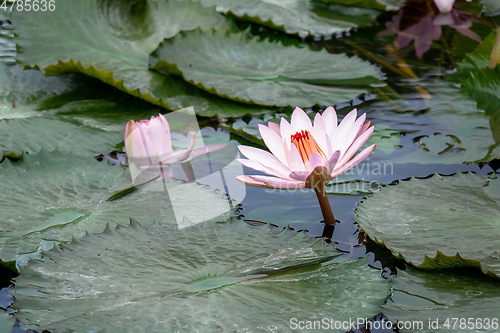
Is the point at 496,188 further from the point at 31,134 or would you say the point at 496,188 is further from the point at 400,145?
the point at 31,134

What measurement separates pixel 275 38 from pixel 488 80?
49.9 inches

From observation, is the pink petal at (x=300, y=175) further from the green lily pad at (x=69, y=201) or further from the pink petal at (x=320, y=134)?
the green lily pad at (x=69, y=201)

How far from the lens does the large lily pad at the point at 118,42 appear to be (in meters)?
2.31

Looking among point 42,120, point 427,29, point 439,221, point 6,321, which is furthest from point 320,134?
point 427,29

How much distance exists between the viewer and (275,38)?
309 cm

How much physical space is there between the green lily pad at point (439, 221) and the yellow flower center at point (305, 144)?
10.2 inches

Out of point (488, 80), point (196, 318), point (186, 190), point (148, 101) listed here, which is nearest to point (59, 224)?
point (186, 190)

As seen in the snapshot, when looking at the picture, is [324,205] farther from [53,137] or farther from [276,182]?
[53,137]

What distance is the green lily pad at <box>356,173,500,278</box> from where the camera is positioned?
1.32 m

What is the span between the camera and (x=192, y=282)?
127cm

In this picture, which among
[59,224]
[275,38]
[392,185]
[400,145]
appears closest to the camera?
[59,224]

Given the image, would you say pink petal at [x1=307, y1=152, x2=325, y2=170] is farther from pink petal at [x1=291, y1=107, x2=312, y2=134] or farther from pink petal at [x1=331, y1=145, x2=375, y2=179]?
pink petal at [x1=291, y1=107, x2=312, y2=134]

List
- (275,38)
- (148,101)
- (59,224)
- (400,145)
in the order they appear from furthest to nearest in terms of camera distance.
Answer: (275,38)
(148,101)
(400,145)
(59,224)

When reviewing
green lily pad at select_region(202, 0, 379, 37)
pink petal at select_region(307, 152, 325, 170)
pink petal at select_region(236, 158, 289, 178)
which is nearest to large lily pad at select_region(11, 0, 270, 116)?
green lily pad at select_region(202, 0, 379, 37)
